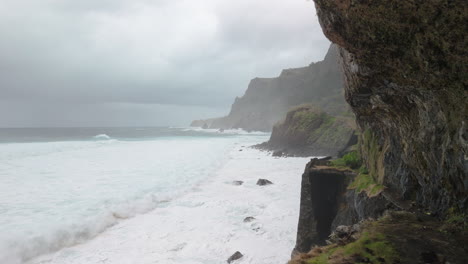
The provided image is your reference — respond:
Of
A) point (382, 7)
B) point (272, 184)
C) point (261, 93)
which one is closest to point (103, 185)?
point (272, 184)

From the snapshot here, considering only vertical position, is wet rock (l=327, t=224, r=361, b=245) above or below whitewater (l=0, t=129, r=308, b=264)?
above

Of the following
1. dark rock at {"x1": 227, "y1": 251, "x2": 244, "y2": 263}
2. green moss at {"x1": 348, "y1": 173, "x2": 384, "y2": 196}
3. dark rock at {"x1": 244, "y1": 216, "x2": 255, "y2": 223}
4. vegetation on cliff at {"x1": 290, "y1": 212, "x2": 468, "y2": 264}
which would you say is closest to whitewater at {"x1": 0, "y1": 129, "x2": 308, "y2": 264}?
dark rock at {"x1": 227, "y1": 251, "x2": 244, "y2": 263}

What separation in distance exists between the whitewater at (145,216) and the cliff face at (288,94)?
48.4 metres

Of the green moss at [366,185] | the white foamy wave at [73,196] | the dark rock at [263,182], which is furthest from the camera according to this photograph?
the dark rock at [263,182]

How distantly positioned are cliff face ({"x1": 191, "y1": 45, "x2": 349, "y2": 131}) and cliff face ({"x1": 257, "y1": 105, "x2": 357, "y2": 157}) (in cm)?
2032

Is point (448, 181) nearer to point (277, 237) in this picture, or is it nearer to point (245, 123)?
point (277, 237)

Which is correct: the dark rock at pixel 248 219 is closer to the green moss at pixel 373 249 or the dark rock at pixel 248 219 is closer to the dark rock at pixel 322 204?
the dark rock at pixel 322 204

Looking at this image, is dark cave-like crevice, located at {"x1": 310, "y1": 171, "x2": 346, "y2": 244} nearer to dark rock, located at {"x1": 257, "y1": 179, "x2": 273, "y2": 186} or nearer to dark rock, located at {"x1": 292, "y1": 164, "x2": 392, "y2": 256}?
dark rock, located at {"x1": 292, "y1": 164, "x2": 392, "y2": 256}

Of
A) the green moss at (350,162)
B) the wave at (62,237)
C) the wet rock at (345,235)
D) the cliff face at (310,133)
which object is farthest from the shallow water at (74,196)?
the cliff face at (310,133)

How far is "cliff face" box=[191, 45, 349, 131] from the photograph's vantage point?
87750 millimetres

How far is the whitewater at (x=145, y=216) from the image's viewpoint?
1224cm

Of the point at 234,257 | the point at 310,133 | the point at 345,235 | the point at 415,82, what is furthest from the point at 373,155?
the point at 310,133

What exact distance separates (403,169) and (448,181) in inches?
81.7

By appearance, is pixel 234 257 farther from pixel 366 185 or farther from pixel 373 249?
pixel 373 249
